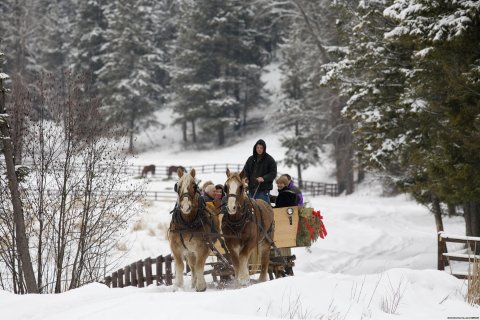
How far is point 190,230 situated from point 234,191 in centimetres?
95

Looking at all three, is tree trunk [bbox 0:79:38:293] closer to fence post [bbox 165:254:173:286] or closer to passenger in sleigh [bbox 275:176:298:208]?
fence post [bbox 165:254:173:286]

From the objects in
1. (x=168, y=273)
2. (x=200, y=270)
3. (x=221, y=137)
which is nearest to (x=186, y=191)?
(x=200, y=270)

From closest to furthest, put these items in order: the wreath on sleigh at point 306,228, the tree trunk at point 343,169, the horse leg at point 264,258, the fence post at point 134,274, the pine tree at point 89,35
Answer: the horse leg at point 264,258 < the wreath on sleigh at point 306,228 < the fence post at point 134,274 < the tree trunk at point 343,169 < the pine tree at point 89,35

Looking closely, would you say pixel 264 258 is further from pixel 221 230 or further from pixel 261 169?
pixel 261 169

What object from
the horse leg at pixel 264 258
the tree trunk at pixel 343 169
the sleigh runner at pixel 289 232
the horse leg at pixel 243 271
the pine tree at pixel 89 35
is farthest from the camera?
the pine tree at pixel 89 35

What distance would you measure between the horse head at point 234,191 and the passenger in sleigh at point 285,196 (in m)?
2.60

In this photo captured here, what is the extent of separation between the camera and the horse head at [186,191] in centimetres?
792

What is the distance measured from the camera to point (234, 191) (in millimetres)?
8180

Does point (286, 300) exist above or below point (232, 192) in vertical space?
below

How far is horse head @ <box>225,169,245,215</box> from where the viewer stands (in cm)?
793

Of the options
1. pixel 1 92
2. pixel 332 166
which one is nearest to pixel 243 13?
pixel 332 166

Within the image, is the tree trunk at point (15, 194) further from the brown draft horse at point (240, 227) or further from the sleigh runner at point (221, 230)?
the brown draft horse at point (240, 227)

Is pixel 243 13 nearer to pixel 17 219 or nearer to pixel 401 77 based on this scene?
pixel 401 77

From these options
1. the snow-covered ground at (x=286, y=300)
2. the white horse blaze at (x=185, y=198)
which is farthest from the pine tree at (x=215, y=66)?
the snow-covered ground at (x=286, y=300)
